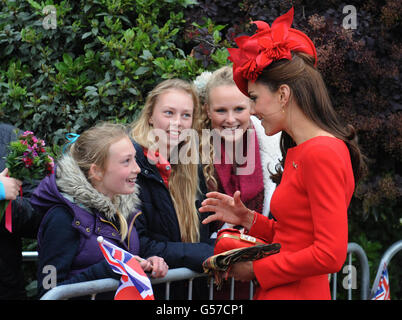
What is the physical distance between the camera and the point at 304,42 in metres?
2.58

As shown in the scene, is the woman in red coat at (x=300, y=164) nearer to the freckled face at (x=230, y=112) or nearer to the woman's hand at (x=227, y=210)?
the woman's hand at (x=227, y=210)

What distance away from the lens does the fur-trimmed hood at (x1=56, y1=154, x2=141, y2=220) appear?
9.77ft

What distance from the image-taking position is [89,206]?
299cm

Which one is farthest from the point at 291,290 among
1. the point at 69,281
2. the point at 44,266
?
the point at 44,266

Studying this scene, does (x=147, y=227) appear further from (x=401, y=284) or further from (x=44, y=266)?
(x=401, y=284)

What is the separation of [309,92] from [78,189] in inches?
53.7

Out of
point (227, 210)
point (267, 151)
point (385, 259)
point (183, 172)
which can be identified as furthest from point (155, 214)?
point (385, 259)

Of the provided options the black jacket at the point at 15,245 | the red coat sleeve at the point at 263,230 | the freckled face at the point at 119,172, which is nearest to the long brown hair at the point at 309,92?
the red coat sleeve at the point at 263,230

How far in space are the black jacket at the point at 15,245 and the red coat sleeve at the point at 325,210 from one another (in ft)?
5.56

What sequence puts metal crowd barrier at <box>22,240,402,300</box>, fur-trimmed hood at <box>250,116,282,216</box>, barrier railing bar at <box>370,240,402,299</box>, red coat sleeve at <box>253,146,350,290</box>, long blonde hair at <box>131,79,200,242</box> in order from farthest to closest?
1. fur-trimmed hood at <box>250,116,282,216</box>
2. barrier railing bar at <box>370,240,402,299</box>
3. long blonde hair at <box>131,79,200,242</box>
4. metal crowd barrier at <box>22,240,402,300</box>
5. red coat sleeve at <box>253,146,350,290</box>

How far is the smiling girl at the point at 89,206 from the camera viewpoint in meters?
2.85

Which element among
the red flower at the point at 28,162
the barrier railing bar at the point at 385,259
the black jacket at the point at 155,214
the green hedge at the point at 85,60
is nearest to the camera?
the red flower at the point at 28,162

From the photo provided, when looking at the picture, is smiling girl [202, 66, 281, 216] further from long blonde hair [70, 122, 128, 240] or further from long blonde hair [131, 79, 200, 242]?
long blonde hair [70, 122, 128, 240]

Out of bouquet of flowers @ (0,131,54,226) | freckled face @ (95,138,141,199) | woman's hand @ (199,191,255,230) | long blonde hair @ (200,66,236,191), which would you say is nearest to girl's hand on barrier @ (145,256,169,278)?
woman's hand @ (199,191,255,230)
